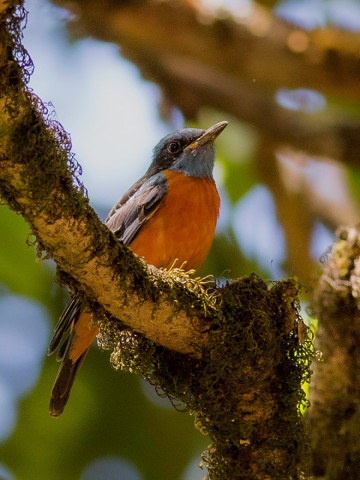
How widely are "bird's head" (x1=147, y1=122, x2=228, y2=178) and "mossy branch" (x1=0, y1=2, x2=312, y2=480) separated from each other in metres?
2.10

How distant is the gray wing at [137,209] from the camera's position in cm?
504

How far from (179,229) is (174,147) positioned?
130 cm

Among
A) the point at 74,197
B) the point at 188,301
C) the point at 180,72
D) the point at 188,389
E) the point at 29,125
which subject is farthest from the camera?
the point at 180,72

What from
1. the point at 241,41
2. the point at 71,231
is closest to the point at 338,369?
the point at 71,231

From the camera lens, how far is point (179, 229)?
509cm

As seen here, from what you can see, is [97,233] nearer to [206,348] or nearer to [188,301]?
[188,301]

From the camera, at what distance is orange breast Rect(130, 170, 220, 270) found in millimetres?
5047

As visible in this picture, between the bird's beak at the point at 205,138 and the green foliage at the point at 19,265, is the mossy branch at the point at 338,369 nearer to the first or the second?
the bird's beak at the point at 205,138

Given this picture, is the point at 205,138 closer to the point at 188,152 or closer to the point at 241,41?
the point at 188,152

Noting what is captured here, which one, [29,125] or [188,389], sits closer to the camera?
[29,125]

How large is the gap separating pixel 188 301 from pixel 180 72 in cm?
397

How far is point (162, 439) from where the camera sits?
632 centimetres

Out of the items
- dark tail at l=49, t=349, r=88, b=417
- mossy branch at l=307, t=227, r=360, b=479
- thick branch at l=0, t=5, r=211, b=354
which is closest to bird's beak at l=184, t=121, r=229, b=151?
mossy branch at l=307, t=227, r=360, b=479

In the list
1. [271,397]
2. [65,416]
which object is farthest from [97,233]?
[65,416]
